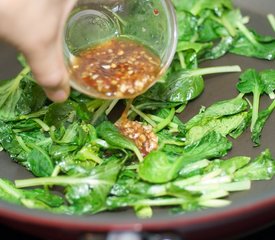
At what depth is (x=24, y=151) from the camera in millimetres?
1458

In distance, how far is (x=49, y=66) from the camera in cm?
113

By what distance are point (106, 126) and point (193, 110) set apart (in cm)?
28

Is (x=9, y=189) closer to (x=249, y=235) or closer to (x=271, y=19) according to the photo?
(x=249, y=235)

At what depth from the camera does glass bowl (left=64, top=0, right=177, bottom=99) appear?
57.2 inches

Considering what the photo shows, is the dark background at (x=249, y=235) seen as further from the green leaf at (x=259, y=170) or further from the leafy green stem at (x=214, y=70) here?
the leafy green stem at (x=214, y=70)

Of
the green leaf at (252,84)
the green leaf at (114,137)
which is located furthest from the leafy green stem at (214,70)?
the green leaf at (114,137)

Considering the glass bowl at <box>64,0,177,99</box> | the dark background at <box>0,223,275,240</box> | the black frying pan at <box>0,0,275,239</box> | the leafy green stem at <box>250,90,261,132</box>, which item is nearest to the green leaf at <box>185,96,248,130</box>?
the leafy green stem at <box>250,90,261,132</box>

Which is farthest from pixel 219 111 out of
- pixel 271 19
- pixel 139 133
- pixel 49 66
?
pixel 49 66

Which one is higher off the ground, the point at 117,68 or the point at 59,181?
the point at 117,68

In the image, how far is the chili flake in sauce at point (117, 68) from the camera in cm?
137

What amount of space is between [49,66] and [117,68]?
0.30 m

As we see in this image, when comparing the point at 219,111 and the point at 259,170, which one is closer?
the point at 259,170

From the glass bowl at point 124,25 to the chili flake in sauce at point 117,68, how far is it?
2 centimetres

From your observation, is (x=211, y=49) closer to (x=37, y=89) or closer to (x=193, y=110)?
(x=193, y=110)
